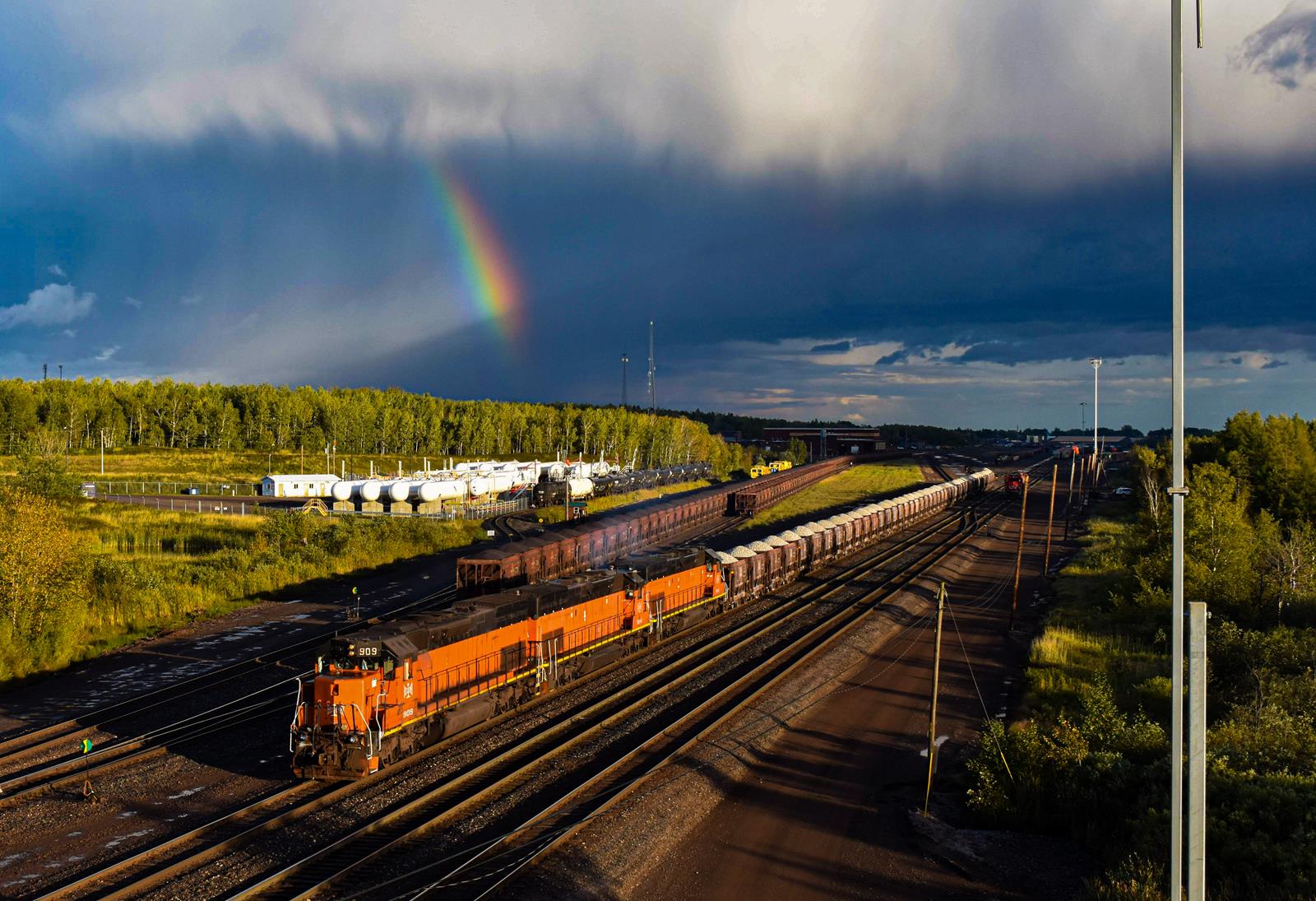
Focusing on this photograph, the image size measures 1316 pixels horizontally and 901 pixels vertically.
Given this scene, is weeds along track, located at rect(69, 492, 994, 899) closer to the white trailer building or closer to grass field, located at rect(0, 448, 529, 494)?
the white trailer building

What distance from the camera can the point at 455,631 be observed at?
23.2m

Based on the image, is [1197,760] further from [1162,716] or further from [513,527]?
[513,527]

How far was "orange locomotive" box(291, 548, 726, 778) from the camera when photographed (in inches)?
795

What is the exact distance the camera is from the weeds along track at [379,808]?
15.9 meters

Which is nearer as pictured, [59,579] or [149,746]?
[149,746]

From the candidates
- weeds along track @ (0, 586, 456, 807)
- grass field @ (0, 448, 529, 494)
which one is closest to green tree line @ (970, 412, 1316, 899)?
weeds along track @ (0, 586, 456, 807)

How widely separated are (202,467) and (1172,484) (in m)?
144

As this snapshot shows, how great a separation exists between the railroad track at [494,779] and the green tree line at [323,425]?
121492mm

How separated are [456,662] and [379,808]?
15.5ft

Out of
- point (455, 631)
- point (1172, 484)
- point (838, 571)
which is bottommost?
point (838, 571)

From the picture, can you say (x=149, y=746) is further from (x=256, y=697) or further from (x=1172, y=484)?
(x=1172, y=484)

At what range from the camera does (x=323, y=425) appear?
175375 millimetres

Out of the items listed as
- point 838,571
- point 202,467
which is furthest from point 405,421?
point 838,571

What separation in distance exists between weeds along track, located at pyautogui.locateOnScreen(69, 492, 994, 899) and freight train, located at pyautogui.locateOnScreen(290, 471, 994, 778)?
0.67m
